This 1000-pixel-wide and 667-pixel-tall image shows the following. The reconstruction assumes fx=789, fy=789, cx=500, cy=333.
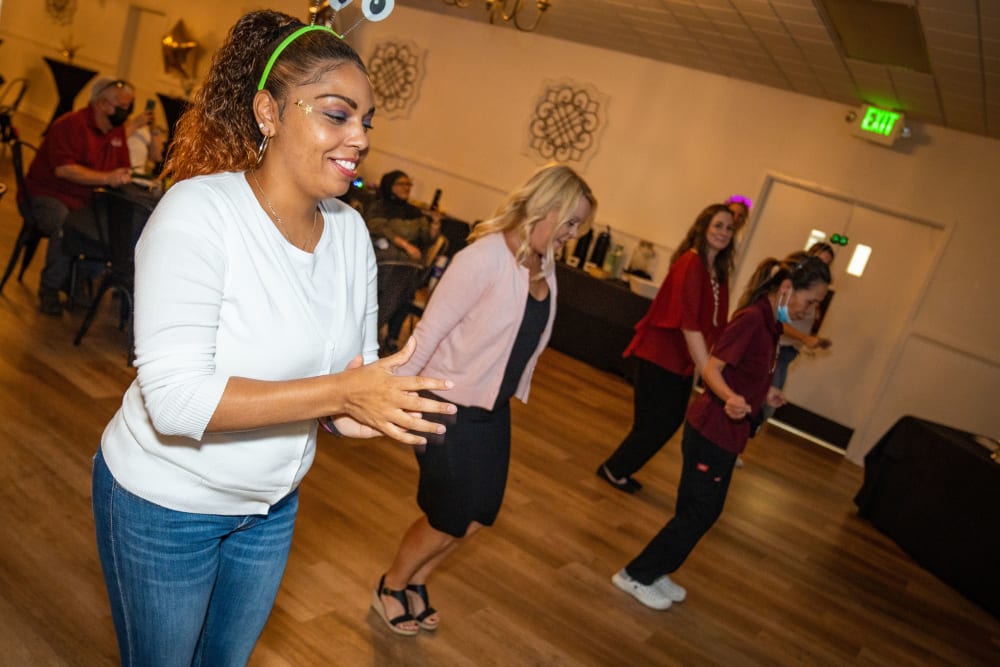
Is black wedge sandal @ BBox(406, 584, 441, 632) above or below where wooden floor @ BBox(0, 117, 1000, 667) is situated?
above

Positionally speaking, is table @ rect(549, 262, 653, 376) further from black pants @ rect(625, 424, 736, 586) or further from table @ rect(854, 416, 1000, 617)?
black pants @ rect(625, 424, 736, 586)

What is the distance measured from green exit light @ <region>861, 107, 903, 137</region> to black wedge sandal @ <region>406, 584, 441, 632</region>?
6785 millimetres

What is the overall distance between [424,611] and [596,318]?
5554 mm

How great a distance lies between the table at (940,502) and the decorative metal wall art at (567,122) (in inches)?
202

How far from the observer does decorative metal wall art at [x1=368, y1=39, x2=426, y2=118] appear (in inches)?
446

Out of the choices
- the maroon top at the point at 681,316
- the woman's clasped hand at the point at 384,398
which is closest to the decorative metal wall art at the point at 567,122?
the maroon top at the point at 681,316

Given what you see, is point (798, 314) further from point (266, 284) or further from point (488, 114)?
point (488, 114)

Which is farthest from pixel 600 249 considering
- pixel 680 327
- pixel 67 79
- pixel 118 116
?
pixel 67 79

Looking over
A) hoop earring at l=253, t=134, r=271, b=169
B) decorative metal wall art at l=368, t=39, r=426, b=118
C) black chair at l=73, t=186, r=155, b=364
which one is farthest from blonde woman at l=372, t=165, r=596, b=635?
decorative metal wall art at l=368, t=39, r=426, b=118

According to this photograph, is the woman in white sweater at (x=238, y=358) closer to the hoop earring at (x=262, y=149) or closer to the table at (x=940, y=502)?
the hoop earring at (x=262, y=149)

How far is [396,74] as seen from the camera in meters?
11.6

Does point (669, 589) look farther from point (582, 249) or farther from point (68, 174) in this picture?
point (582, 249)

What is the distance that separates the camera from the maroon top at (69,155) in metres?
4.93

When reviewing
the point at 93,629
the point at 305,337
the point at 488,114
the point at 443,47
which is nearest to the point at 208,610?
the point at 305,337
